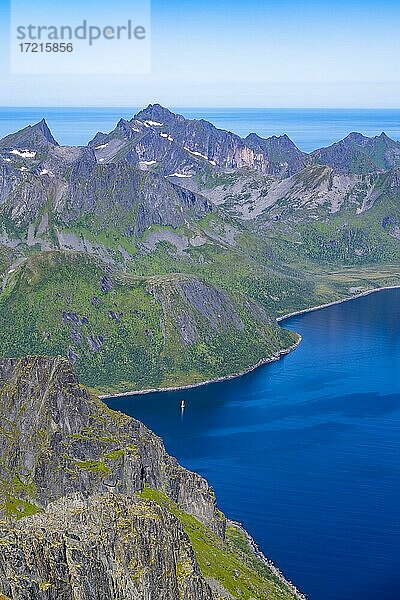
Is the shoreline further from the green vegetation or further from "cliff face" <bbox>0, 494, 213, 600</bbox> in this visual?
"cliff face" <bbox>0, 494, 213, 600</bbox>

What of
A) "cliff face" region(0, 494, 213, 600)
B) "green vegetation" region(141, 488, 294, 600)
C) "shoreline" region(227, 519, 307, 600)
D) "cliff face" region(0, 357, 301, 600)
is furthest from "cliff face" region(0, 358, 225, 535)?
"cliff face" region(0, 494, 213, 600)

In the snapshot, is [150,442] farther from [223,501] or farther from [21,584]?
[21,584]

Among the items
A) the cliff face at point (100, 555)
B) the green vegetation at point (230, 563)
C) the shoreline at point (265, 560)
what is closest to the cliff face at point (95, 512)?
the cliff face at point (100, 555)

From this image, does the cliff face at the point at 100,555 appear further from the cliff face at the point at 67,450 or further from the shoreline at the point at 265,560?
the shoreline at the point at 265,560

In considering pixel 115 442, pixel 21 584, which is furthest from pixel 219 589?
pixel 21 584

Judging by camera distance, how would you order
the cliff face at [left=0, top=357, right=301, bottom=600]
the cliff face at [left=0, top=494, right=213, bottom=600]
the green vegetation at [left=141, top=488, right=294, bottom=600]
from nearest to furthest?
the cliff face at [left=0, top=494, right=213, bottom=600] < the cliff face at [left=0, top=357, right=301, bottom=600] < the green vegetation at [left=141, top=488, right=294, bottom=600]
